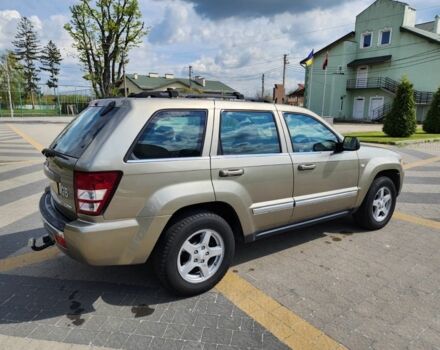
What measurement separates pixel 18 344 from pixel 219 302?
1561 millimetres

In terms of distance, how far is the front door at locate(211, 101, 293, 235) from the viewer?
3.17m

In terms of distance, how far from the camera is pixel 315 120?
4082mm

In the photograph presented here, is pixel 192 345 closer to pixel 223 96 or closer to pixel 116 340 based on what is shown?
pixel 116 340

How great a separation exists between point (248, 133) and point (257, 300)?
5.16ft

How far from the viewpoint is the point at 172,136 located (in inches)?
118

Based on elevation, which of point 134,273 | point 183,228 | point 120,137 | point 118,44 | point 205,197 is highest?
point 118,44

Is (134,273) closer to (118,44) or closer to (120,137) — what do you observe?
(120,137)

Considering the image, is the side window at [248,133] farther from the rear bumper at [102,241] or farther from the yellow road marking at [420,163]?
the yellow road marking at [420,163]

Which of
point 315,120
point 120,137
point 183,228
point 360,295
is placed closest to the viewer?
point 120,137

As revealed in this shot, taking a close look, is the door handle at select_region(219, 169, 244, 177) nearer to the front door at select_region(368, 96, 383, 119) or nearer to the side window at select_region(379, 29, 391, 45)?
the front door at select_region(368, 96, 383, 119)

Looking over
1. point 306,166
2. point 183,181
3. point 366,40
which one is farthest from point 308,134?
point 366,40

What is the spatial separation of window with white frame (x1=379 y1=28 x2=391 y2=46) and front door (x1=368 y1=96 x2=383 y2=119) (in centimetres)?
579

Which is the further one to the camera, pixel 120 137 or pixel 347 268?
pixel 347 268

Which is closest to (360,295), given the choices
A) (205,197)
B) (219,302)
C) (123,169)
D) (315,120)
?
(219,302)
